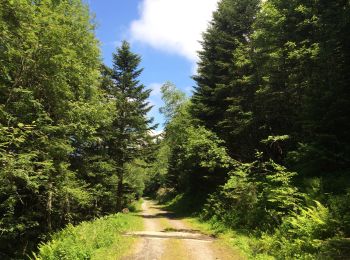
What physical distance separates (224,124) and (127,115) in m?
10.7

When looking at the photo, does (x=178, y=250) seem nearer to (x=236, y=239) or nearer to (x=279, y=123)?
(x=236, y=239)

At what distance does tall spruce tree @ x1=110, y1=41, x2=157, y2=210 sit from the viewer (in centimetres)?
3378

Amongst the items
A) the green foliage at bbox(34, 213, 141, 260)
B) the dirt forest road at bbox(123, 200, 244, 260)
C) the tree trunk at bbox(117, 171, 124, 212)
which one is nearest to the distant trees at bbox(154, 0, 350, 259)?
the dirt forest road at bbox(123, 200, 244, 260)

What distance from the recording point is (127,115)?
113ft

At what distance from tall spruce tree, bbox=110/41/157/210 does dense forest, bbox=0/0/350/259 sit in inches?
7.6

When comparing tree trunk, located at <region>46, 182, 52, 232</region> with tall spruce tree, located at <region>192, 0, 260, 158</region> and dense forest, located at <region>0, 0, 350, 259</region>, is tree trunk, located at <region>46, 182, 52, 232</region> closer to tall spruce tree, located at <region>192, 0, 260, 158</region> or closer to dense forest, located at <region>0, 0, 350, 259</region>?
dense forest, located at <region>0, 0, 350, 259</region>

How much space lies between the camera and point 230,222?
65.5 ft

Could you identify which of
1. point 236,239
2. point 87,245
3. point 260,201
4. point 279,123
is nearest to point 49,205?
point 87,245

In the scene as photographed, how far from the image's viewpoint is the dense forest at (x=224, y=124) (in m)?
14.4

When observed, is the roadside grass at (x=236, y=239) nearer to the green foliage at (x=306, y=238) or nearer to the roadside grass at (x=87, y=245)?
the green foliage at (x=306, y=238)

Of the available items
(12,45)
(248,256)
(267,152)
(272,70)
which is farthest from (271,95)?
(12,45)

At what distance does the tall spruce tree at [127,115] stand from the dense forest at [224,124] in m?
0.19

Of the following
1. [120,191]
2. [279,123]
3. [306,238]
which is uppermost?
[279,123]

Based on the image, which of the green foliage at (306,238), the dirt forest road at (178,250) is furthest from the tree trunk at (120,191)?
the green foliage at (306,238)
